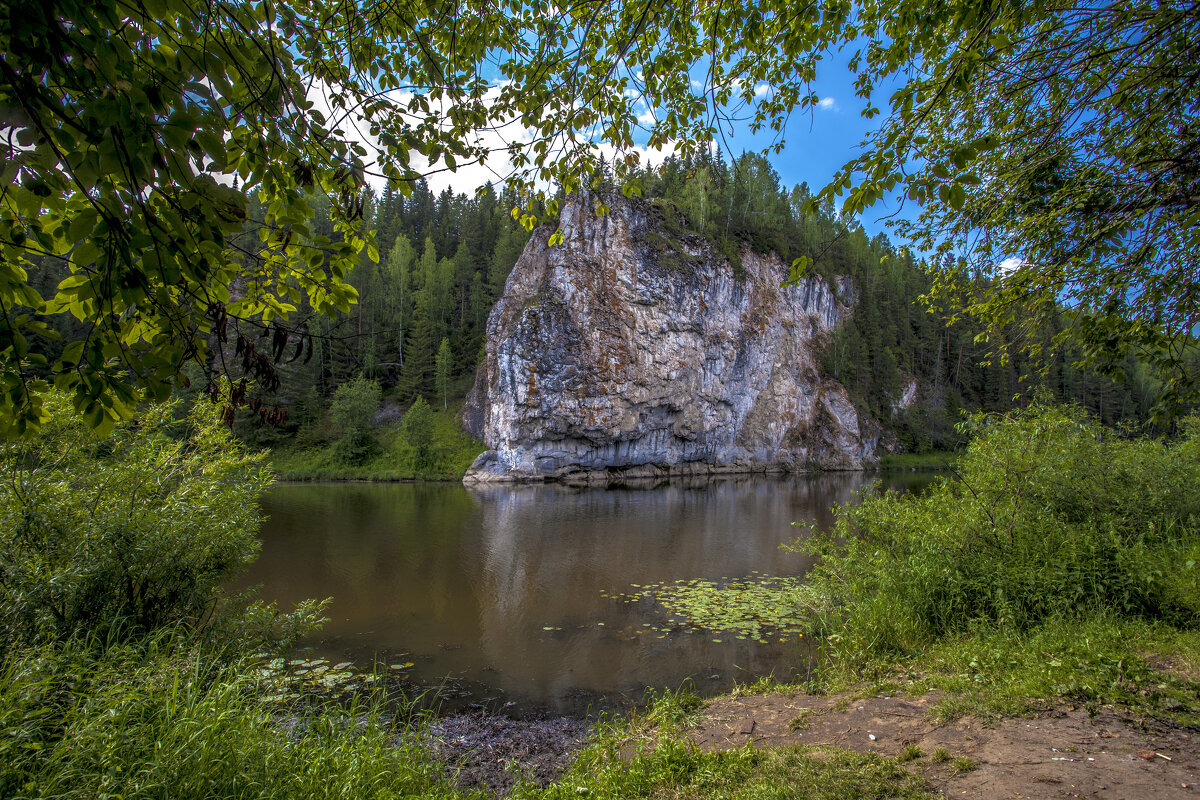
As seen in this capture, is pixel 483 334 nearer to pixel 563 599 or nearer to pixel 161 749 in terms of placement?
pixel 563 599

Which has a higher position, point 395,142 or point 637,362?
point 637,362

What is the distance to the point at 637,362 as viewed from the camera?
44906 millimetres

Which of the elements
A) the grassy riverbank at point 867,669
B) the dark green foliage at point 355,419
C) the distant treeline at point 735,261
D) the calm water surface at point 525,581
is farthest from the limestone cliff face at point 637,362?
the grassy riverbank at point 867,669

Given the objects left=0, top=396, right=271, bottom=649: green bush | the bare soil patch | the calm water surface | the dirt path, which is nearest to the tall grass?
left=0, top=396, right=271, bottom=649: green bush

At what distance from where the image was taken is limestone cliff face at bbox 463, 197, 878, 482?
4262 centimetres

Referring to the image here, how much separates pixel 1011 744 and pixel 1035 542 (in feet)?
13.5

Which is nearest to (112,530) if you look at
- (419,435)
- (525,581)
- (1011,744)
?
(1011,744)

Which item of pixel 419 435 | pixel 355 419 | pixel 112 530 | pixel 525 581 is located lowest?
pixel 525 581

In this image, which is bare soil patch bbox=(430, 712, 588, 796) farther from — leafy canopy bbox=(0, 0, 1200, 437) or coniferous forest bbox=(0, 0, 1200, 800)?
leafy canopy bbox=(0, 0, 1200, 437)

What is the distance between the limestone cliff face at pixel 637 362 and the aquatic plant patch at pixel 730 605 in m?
30.0

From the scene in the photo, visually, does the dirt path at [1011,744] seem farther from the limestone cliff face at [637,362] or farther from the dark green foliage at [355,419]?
the dark green foliage at [355,419]

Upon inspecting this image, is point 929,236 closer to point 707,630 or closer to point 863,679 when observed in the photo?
point 863,679

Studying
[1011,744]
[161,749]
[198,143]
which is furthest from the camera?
[1011,744]

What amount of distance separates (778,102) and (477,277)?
59.0 meters
